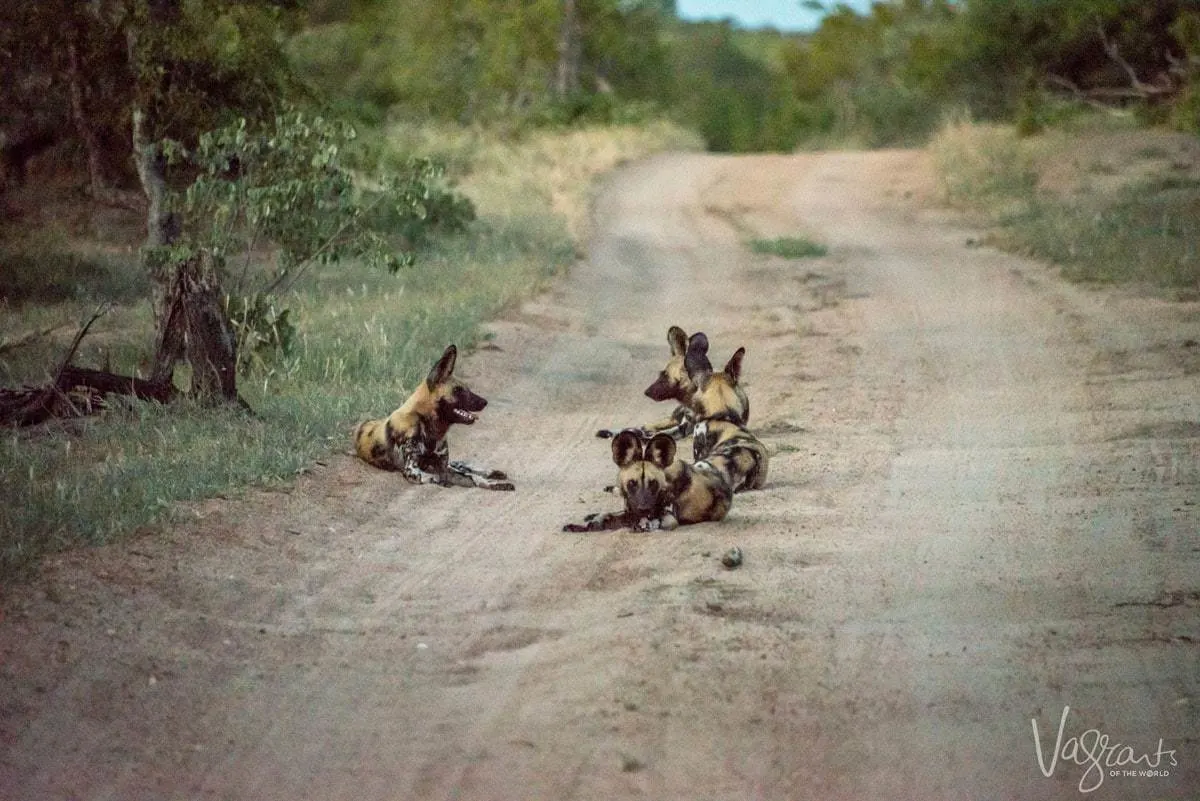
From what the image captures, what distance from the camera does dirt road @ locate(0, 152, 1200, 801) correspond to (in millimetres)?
4133

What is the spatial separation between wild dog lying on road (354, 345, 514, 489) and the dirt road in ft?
0.36

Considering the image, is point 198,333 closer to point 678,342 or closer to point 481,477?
point 481,477

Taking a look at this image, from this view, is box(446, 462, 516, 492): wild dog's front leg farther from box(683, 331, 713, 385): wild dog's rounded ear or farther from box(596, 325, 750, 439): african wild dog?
box(683, 331, 713, 385): wild dog's rounded ear

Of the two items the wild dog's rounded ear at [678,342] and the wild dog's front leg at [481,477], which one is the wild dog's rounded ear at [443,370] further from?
the wild dog's rounded ear at [678,342]

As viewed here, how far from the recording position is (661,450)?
20.6 ft

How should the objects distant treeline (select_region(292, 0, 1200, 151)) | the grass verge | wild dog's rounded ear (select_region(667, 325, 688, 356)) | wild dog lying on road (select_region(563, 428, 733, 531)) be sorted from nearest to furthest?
wild dog lying on road (select_region(563, 428, 733, 531))
wild dog's rounded ear (select_region(667, 325, 688, 356))
the grass verge
distant treeline (select_region(292, 0, 1200, 151))

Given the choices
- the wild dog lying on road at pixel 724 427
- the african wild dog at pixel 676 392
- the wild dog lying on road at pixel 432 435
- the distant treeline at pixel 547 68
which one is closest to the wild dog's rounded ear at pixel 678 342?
the african wild dog at pixel 676 392

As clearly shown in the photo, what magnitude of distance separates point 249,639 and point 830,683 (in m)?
1.85

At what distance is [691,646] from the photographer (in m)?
4.86

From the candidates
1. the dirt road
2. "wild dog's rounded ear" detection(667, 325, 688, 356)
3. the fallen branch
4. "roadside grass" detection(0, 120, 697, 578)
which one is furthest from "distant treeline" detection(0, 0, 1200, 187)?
"wild dog's rounded ear" detection(667, 325, 688, 356)

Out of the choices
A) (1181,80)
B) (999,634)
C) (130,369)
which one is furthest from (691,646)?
(1181,80)

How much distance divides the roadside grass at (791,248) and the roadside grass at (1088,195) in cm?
178

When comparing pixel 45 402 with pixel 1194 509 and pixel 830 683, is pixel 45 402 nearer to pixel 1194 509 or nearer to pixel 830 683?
pixel 830 683

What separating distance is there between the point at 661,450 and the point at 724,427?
3.52ft
